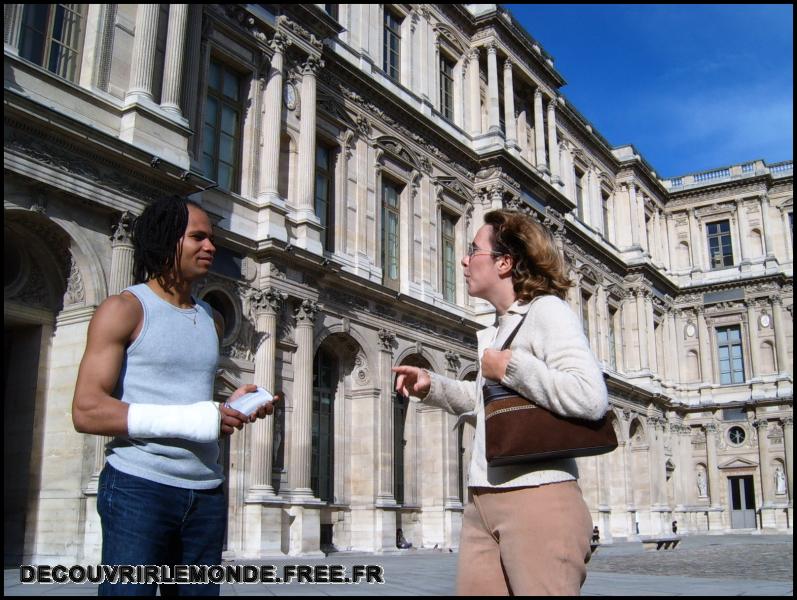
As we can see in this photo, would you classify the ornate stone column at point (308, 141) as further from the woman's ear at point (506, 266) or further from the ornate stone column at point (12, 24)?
the woman's ear at point (506, 266)

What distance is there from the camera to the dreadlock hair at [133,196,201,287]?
8.48 feet

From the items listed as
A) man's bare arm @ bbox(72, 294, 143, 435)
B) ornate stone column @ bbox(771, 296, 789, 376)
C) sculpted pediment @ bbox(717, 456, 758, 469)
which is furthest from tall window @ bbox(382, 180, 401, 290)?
sculpted pediment @ bbox(717, 456, 758, 469)

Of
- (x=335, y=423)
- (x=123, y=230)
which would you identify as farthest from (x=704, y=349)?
(x=123, y=230)

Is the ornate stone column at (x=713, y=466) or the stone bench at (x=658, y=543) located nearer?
the stone bench at (x=658, y=543)

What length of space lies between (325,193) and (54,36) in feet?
24.0

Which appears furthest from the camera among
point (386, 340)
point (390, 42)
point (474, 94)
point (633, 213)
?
point (633, 213)

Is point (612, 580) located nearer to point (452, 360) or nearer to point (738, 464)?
point (452, 360)

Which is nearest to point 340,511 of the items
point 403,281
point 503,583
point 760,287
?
point 403,281

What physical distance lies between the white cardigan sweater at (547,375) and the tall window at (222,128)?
542 inches

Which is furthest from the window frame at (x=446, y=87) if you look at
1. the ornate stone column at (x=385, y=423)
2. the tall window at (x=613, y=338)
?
the tall window at (x=613, y=338)

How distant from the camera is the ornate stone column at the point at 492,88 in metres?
25.0

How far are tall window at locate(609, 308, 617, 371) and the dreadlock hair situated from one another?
1261 inches

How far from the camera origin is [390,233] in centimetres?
2091

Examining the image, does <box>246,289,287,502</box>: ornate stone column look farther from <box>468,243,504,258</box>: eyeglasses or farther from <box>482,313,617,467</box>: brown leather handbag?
<box>482,313,617,467</box>: brown leather handbag
